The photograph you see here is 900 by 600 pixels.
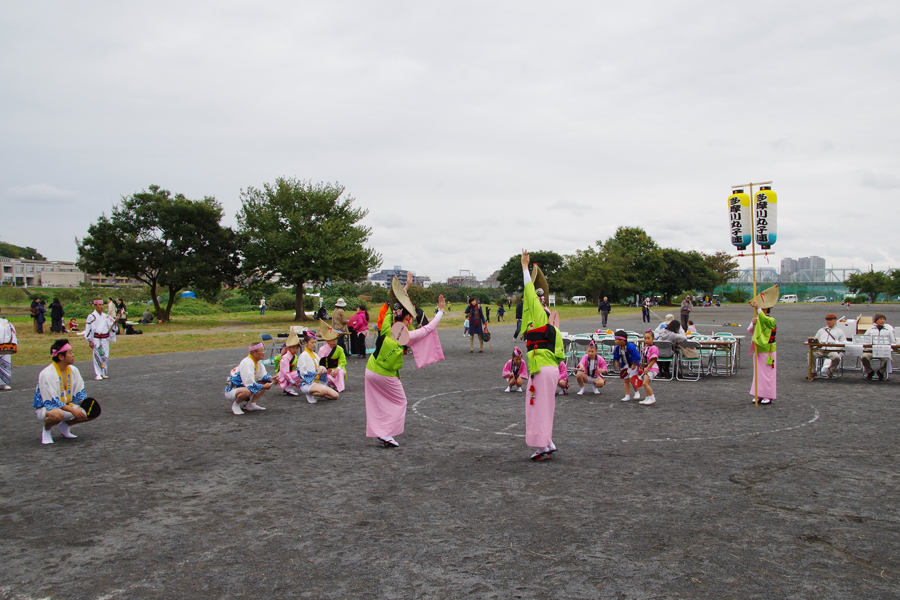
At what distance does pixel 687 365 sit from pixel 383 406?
32.0ft

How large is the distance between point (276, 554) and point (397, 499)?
4.72 feet

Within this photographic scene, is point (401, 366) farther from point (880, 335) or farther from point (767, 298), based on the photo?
point (880, 335)

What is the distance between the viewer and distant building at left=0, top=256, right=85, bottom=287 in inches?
3984

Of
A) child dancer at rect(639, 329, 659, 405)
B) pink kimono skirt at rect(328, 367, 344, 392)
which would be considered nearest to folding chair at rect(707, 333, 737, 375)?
child dancer at rect(639, 329, 659, 405)

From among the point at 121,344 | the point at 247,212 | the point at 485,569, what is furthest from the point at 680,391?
the point at 247,212

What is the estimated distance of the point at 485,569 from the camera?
4.07 meters

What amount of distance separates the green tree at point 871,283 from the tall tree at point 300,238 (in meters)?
81.7

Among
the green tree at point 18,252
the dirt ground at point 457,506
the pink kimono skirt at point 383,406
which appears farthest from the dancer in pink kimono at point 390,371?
the green tree at point 18,252

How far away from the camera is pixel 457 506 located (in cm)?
530

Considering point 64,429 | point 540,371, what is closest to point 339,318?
point 64,429

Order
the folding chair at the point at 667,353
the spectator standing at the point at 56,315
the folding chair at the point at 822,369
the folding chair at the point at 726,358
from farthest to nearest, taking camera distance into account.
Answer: the spectator standing at the point at 56,315 → the folding chair at the point at 726,358 → the folding chair at the point at 822,369 → the folding chair at the point at 667,353

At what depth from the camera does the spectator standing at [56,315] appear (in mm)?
27531

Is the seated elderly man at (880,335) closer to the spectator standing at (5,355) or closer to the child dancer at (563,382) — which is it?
the child dancer at (563,382)

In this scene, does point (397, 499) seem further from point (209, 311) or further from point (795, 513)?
point (209, 311)
